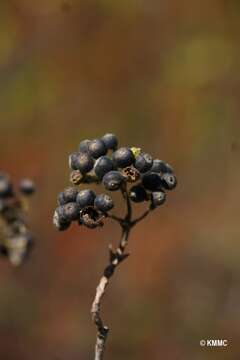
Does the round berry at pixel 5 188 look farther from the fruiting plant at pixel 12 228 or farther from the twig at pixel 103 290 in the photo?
the twig at pixel 103 290

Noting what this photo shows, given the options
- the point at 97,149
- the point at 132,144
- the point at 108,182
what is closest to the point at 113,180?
the point at 108,182

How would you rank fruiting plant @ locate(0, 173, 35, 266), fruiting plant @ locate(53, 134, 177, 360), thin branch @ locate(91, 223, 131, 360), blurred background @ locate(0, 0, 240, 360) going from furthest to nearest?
blurred background @ locate(0, 0, 240, 360) → fruiting plant @ locate(53, 134, 177, 360) → fruiting plant @ locate(0, 173, 35, 266) → thin branch @ locate(91, 223, 131, 360)

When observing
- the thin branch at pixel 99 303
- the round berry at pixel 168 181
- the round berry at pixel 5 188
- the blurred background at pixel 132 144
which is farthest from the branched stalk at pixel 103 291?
the blurred background at pixel 132 144

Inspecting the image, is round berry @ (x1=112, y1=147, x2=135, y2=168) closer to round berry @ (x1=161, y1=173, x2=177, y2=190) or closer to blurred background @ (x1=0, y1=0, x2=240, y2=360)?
round berry @ (x1=161, y1=173, x2=177, y2=190)

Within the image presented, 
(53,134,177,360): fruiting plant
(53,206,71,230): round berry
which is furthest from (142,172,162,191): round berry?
(53,206,71,230): round berry

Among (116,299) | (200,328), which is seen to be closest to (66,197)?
(200,328)

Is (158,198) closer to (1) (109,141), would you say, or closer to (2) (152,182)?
(2) (152,182)

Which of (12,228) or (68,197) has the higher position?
(68,197)

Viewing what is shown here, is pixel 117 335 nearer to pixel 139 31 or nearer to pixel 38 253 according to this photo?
pixel 38 253
